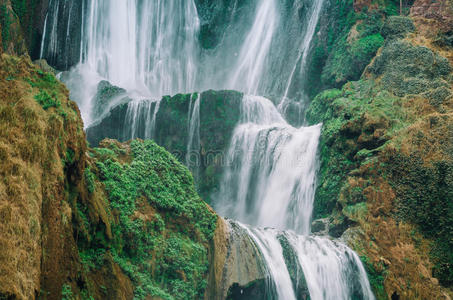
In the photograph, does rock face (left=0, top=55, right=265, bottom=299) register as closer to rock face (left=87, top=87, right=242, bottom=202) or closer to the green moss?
the green moss

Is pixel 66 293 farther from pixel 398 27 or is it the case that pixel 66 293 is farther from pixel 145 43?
pixel 145 43

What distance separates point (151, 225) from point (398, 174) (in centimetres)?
854

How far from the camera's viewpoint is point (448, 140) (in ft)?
38.8

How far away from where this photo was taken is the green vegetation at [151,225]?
24.0 ft

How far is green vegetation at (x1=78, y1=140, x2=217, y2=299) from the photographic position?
7.32 meters

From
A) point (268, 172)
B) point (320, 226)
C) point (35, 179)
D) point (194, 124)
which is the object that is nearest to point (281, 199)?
point (268, 172)

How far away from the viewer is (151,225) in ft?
27.9

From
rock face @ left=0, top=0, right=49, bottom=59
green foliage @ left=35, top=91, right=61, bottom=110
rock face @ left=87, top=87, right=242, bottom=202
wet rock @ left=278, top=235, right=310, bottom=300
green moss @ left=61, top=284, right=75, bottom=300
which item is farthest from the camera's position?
rock face @ left=87, top=87, right=242, bottom=202

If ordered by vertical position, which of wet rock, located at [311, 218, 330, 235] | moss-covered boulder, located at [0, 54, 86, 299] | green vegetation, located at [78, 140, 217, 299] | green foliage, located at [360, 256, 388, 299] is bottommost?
green foliage, located at [360, 256, 388, 299]

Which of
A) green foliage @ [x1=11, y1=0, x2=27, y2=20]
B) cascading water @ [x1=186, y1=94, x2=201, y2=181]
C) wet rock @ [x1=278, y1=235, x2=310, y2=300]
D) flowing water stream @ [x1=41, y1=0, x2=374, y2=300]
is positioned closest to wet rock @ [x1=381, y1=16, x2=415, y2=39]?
flowing water stream @ [x1=41, y1=0, x2=374, y2=300]

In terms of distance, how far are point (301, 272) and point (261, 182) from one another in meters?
7.82

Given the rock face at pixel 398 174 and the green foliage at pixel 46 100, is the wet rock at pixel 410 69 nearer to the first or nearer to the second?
the rock face at pixel 398 174

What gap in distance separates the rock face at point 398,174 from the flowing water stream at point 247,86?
97 cm

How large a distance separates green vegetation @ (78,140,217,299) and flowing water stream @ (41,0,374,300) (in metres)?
2.04
